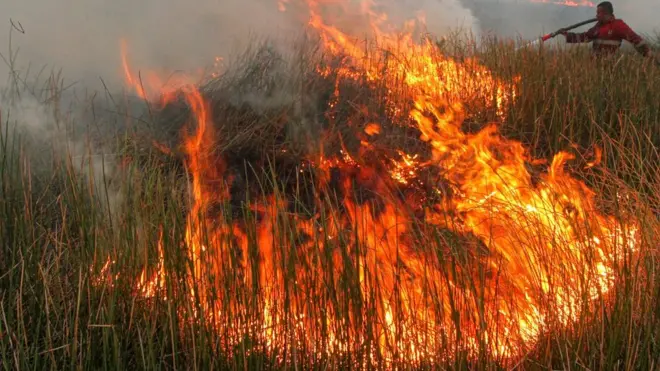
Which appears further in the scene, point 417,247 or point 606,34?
point 606,34

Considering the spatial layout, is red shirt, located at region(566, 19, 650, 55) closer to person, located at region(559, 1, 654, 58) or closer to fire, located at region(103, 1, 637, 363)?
person, located at region(559, 1, 654, 58)

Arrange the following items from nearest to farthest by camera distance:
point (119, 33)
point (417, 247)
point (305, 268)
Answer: point (305, 268) < point (417, 247) < point (119, 33)

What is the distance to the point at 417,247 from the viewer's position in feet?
7.62

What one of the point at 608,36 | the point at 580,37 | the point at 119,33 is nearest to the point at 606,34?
the point at 608,36

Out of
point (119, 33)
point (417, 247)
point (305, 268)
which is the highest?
point (119, 33)

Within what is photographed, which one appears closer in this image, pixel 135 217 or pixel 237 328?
pixel 237 328

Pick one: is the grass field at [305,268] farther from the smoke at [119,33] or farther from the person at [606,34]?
the person at [606,34]

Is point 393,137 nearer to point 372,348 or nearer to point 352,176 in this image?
point 352,176

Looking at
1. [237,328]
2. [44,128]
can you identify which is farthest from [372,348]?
[44,128]

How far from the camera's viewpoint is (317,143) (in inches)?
140

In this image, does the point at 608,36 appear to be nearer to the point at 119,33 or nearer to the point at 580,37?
the point at 580,37

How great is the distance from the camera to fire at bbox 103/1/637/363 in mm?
1677

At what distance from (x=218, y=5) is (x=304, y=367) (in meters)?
3.70

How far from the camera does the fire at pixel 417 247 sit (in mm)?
1677
